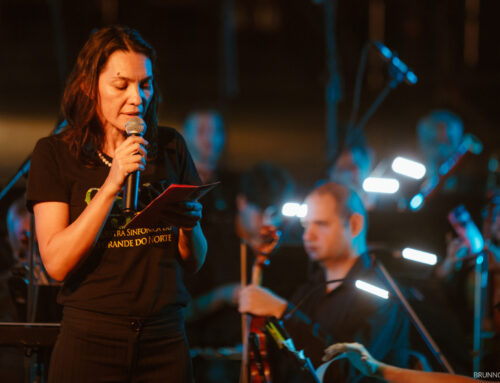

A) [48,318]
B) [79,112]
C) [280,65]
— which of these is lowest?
[48,318]

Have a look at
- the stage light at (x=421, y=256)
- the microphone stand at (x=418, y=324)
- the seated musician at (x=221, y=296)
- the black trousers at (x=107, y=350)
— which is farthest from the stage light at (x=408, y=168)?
the black trousers at (x=107, y=350)

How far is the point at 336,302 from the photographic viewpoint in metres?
2.62

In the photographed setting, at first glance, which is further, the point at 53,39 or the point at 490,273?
the point at 53,39

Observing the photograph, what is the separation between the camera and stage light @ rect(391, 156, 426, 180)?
2.05 meters

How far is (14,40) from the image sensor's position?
27.3ft

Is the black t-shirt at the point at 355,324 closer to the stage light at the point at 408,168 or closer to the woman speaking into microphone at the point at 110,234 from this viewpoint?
the stage light at the point at 408,168

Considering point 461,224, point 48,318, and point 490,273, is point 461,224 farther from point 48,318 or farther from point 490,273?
point 48,318

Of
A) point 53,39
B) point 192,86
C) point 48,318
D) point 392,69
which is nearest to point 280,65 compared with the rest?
point 192,86

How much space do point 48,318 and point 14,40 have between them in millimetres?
7363

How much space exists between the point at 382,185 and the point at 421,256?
37 centimetres

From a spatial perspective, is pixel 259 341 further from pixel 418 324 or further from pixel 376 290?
pixel 418 324

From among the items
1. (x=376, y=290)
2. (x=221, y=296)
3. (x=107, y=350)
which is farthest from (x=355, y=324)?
(x=107, y=350)

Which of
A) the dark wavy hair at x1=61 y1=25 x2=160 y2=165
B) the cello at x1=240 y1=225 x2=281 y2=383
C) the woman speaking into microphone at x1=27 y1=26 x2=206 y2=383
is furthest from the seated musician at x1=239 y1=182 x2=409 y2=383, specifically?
the dark wavy hair at x1=61 y1=25 x2=160 y2=165

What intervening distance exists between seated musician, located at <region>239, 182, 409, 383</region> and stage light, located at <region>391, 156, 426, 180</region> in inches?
19.5
